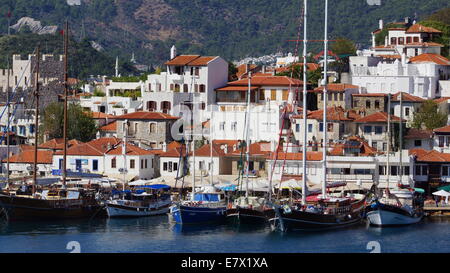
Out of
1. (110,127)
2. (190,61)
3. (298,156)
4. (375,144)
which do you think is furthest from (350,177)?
(110,127)

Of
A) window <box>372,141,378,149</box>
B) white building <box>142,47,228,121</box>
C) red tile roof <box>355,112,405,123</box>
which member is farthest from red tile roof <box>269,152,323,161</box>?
white building <box>142,47,228,121</box>

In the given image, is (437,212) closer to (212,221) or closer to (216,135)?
(212,221)

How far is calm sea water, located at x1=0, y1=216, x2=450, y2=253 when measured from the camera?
150 feet

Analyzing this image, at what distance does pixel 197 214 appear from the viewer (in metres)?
56.2

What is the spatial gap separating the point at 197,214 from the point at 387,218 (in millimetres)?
10034

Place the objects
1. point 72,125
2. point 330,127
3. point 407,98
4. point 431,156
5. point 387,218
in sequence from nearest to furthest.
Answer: point 387,218, point 431,156, point 330,127, point 407,98, point 72,125

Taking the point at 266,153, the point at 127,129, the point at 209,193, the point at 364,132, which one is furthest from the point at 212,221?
the point at 127,129

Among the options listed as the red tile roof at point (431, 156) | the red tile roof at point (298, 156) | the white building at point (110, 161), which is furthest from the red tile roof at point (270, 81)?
the red tile roof at point (431, 156)

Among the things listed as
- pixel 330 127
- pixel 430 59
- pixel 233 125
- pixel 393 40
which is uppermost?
pixel 393 40

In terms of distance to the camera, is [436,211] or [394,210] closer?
[394,210]

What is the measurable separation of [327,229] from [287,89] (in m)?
31.8

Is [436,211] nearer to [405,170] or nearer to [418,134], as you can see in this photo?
[405,170]

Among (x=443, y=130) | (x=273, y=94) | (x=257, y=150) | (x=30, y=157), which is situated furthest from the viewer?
(x=273, y=94)
